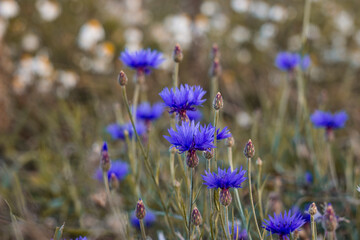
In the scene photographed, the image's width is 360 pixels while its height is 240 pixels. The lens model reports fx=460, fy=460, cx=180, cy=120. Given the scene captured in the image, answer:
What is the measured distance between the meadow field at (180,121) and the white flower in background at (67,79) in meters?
0.01

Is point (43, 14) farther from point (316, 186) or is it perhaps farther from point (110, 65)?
point (316, 186)

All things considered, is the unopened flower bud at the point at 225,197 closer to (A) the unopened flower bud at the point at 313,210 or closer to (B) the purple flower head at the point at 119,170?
(A) the unopened flower bud at the point at 313,210

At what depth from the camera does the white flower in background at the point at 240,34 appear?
3.57 m

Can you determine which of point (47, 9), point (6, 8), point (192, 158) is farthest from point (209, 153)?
point (47, 9)

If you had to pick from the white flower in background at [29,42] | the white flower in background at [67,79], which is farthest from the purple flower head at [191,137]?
the white flower in background at [29,42]

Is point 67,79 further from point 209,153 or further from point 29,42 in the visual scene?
point 209,153

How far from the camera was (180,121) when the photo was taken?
1006 millimetres

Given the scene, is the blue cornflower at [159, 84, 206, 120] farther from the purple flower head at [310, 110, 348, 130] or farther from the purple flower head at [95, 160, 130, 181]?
the purple flower head at [310, 110, 348, 130]

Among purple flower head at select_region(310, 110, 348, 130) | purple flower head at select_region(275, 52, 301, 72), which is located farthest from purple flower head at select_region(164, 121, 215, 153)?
purple flower head at select_region(275, 52, 301, 72)

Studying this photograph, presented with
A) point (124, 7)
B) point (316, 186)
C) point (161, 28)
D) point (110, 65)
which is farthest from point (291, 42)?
point (316, 186)

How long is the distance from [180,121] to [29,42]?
88.8 inches

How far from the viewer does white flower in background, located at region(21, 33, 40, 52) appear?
2974 millimetres

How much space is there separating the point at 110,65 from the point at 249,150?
232 cm

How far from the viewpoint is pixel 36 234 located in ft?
2.60
